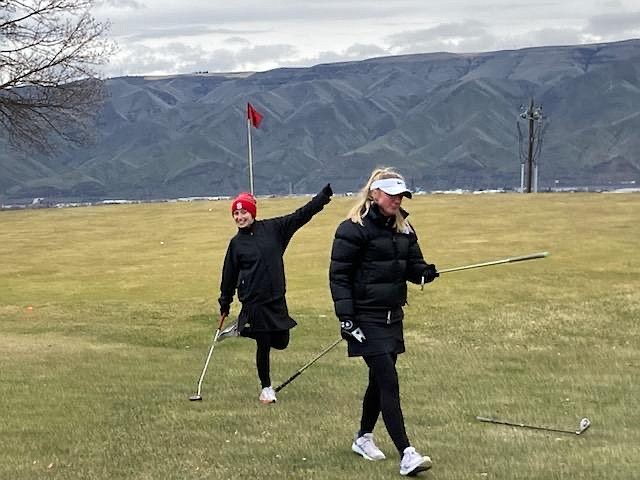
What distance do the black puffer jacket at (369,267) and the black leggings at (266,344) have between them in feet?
Result: 9.77

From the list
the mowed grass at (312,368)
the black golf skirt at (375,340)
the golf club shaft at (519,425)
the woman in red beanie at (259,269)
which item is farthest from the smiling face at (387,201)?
the golf club shaft at (519,425)

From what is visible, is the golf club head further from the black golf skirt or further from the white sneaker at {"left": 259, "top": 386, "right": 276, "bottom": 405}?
the white sneaker at {"left": 259, "top": 386, "right": 276, "bottom": 405}

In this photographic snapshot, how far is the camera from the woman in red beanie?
10.2m

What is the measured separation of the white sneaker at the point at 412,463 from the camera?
712 cm

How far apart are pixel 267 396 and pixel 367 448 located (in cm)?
285

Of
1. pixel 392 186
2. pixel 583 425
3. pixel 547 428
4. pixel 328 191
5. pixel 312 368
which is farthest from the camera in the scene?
pixel 312 368

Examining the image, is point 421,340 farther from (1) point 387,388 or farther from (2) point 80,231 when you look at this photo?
(2) point 80,231

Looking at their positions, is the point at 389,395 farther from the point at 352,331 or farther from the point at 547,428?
the point at 547,428

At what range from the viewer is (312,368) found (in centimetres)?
1343

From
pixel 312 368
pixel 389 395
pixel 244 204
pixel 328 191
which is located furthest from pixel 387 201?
pixel 312 368

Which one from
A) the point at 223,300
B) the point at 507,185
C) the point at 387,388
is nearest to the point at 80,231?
the point at 223,300

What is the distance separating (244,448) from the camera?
27.2ft

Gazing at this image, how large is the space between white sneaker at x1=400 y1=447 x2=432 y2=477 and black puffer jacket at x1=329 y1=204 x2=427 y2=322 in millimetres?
1056

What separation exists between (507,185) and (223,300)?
179 m
